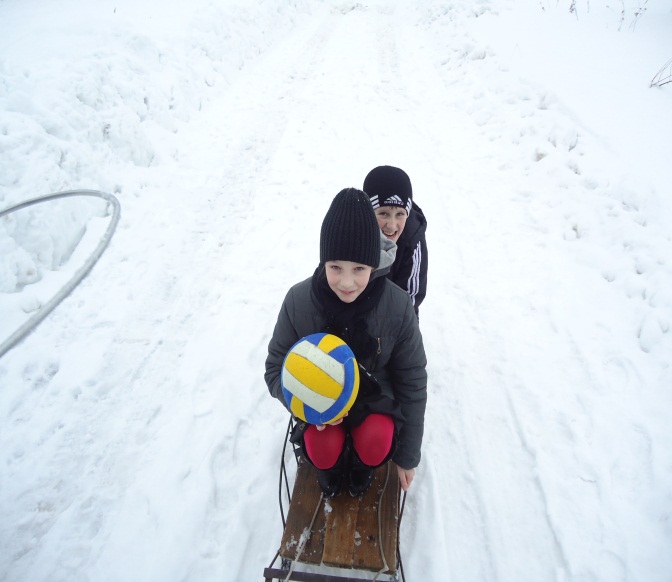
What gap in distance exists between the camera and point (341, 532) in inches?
83.7

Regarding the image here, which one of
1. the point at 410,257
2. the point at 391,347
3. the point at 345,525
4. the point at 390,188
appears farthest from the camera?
the point at 410,257

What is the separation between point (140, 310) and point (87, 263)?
0.96m

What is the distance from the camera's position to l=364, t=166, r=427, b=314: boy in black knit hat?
8.68 ft

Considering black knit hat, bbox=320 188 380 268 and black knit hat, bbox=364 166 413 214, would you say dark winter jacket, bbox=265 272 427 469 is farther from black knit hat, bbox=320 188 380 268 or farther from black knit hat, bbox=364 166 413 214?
black knit hat, bbox=364 166 413 214

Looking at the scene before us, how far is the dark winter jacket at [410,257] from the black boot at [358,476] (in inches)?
48.5

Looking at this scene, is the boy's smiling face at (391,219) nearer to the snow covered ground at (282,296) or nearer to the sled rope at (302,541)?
the snow covered ground at (282,296)

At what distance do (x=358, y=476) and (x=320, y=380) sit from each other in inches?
39.6

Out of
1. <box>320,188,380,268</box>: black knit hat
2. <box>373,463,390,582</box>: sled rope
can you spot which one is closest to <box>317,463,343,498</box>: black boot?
<box>373,463,390,582</box>: sled rope

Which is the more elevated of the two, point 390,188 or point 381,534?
point 390,188

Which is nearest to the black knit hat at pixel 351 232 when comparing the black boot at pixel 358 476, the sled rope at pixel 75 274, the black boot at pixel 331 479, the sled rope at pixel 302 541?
the black boot at pixel 358 476

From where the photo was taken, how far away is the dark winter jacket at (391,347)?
6.52 feet

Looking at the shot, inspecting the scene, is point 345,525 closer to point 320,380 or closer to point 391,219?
point 320,380

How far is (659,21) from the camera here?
320 inches

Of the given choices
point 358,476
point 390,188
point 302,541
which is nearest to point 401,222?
point 390,188
